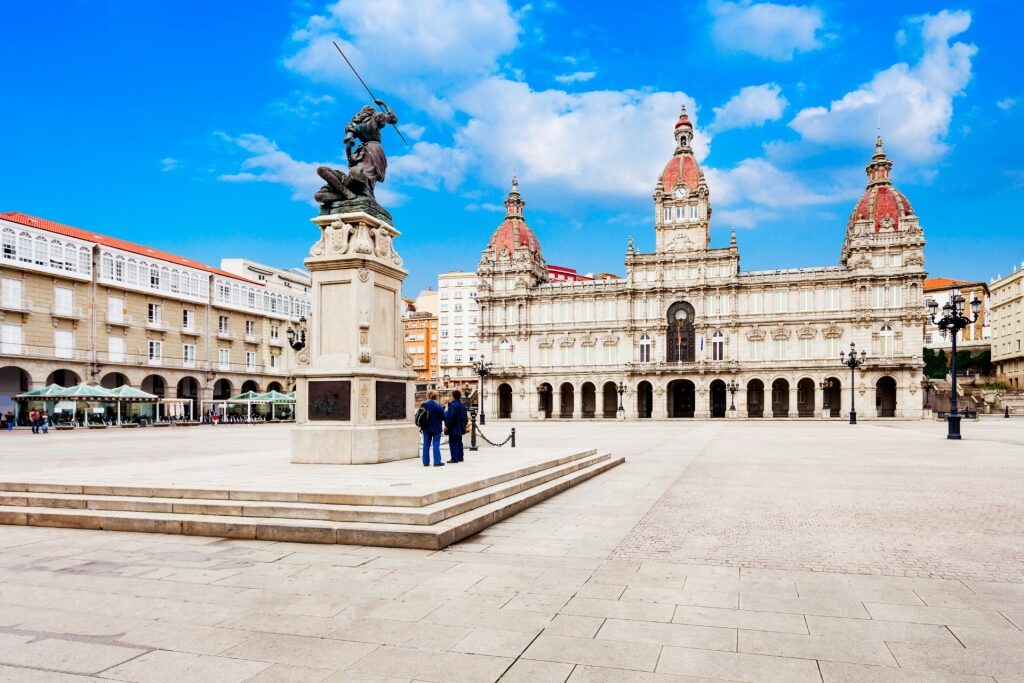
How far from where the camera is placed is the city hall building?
66.1 m

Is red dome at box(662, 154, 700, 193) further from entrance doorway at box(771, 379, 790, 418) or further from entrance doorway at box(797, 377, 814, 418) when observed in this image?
entrance doorway at box(797, 377, 814, 418)

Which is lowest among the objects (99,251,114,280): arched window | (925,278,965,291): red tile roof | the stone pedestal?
the stone pedestal

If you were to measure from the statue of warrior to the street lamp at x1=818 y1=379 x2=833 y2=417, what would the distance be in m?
62.1

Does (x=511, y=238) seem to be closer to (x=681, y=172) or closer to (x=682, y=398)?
(x=681, y=172)

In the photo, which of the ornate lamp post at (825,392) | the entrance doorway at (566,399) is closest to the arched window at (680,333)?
the entrance doorway at (566,399)

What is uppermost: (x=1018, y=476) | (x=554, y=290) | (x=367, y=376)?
(x=554, y=290)

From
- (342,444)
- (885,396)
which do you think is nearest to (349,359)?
(342,444)

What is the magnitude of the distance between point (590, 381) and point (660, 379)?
298 inches

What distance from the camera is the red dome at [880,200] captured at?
6762cm

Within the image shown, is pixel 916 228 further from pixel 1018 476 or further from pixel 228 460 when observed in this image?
pixel 228 460

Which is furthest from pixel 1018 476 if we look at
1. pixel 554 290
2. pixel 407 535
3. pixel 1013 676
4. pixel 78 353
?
pixel 554 290

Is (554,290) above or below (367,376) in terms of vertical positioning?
above

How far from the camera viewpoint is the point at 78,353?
47031mm

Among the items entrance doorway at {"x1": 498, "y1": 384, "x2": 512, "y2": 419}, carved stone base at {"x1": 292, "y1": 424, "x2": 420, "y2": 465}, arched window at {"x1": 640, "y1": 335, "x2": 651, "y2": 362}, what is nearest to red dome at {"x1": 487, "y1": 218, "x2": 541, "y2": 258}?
entrance doorway at {"x1": 498, "y1": 384, "x2": 512, "y2": 419}
